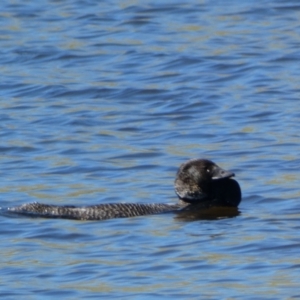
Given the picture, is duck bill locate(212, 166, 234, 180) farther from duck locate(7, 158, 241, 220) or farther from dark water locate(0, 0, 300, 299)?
dark water locate(0, 0, 300, 299)

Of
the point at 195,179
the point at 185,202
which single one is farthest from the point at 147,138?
the point at 185,202

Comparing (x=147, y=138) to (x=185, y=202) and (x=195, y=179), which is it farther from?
(x=185, y=202)

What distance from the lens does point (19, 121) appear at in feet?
45.7

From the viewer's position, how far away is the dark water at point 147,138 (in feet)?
25.9

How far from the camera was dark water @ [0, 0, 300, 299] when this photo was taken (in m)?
7.89

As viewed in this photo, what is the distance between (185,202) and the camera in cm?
1013

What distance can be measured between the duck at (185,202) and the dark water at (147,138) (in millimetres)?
134

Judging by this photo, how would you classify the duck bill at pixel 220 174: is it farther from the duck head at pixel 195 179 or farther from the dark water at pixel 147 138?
the dark water at pixel 147 138

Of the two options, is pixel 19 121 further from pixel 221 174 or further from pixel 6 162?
pixel 221 174

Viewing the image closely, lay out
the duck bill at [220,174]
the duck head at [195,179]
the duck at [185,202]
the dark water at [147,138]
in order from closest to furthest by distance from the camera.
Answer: the dark water at [147,138] → the duck at [185,202] → the duck bill at [220,174] → the duck head at [195,179]

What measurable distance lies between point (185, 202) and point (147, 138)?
2.60m

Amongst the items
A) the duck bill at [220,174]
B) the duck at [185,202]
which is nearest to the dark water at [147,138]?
the duck at [185,202]

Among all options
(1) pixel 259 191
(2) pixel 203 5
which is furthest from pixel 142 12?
(1) pixel 259 191

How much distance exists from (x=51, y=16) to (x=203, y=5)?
8.33 feet
